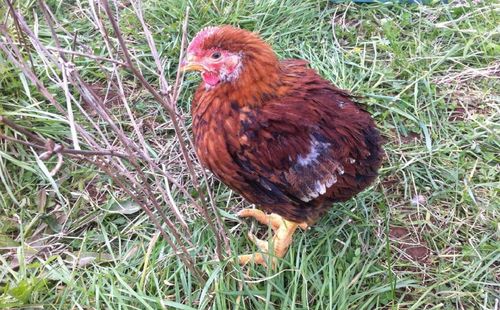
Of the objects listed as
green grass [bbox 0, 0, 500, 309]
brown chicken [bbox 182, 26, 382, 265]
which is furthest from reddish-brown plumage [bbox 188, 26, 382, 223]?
green grass [bbox 0, 0, 500, 309]

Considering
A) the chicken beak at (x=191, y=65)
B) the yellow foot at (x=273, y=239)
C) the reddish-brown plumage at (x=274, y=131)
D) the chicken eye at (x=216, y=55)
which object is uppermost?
the chicken eye at (x=216, y=55)

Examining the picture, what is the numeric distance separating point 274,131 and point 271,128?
0.06 feet

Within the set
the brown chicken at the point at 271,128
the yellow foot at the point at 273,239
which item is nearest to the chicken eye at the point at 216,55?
the brown chicken at the point at 271,128

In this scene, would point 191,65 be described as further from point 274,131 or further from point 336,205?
point 336,205

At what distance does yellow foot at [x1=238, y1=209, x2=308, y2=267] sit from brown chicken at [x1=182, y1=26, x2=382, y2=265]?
22 cm

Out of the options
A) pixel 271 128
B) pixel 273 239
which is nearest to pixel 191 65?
pixel 271 128

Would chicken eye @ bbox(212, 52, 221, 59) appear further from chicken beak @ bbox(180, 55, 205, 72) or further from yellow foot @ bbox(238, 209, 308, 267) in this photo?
yellow foot @ bbox(238, 209, 308, 267)

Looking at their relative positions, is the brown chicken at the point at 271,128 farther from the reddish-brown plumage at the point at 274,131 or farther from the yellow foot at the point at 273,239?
the yellow foot at the point at 273,239

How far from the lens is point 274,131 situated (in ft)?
6.25

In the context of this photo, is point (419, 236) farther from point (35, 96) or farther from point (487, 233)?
point (35, 96)

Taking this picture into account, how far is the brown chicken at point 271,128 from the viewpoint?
1.87m

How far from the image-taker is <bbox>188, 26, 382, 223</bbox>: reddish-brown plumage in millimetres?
1887

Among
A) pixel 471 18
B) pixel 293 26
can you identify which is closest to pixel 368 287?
pixel 293 26

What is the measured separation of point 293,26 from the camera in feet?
10.6
